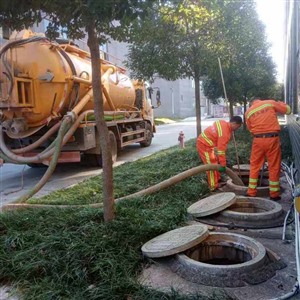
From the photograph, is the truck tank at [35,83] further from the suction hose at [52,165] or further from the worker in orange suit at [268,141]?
the worker in orange suit at [268,141]

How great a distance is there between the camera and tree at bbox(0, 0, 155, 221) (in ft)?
8.53

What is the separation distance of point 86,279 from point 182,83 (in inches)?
1736

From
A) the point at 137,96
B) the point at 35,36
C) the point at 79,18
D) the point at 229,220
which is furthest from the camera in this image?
the point at 137,96

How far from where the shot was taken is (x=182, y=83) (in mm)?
45719

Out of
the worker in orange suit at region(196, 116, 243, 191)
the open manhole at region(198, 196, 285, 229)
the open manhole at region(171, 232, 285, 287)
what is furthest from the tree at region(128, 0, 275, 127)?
the open manhole at region(171, 232, 285, 287)

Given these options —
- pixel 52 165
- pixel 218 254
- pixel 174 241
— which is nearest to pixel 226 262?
pixel 218 254

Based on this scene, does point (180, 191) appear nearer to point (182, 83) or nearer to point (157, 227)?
point (157, 227)

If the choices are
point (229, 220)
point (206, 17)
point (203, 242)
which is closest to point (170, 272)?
point (203, 242)

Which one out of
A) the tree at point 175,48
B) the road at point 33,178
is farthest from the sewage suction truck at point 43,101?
the tree at point 175,48

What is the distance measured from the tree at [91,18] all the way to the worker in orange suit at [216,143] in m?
2.37

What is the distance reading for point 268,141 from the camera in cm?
501

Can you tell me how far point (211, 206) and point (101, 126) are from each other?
1672 millimetres

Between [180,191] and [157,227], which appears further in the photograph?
[180,191]

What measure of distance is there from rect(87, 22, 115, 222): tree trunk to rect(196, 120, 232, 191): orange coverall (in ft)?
7.77
